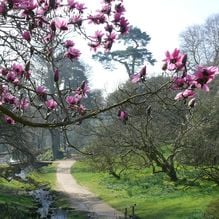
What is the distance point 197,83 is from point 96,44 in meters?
1.37

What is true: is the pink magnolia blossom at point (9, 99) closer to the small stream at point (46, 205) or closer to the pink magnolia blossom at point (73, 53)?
the pink magnolia blossom at point (73, 53)

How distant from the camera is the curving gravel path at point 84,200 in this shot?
18797 millimetres

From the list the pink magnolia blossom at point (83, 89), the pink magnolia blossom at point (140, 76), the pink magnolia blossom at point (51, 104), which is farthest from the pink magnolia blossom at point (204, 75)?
the pink magnolia blossom at point (51, 104)

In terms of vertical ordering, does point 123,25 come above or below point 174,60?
above

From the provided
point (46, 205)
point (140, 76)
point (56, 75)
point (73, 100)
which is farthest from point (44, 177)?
point (140, 76)

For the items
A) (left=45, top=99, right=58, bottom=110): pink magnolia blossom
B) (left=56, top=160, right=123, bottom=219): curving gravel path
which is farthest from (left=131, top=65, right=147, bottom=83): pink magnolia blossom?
(left=56, top=160, right=123, bottom=219): curving gravel path

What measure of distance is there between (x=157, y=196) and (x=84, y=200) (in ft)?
12.9

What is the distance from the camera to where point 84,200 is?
912 inches

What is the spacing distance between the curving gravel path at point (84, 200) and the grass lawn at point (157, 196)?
0.44m

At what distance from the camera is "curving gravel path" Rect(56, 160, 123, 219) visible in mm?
18797

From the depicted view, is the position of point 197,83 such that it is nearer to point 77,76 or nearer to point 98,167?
point 98,167

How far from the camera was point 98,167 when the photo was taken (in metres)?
30.2

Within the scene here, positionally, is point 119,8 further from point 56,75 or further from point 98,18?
point 56,75

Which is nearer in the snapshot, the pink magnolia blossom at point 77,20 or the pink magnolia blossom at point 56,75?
the pink magnolia blossom at point 56,75
